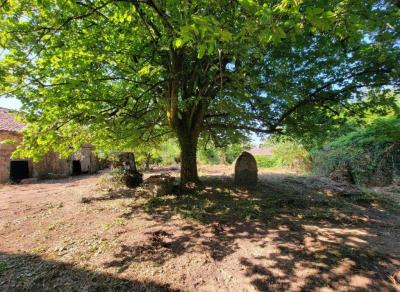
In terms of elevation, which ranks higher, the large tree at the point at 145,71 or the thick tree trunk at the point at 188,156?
the large tree at the point at 145,71

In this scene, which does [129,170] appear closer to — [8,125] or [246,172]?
[246,172]

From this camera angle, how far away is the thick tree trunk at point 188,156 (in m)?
8.90

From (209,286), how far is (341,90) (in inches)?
260

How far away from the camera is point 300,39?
649cm

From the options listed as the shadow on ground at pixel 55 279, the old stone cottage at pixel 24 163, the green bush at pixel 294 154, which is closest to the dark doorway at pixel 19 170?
the old stone cottage at pixel 24 163

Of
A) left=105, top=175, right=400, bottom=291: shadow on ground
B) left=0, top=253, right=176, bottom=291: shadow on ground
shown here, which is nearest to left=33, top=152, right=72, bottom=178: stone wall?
left=105, top=175, right=400, bottom=291: shadow on ground

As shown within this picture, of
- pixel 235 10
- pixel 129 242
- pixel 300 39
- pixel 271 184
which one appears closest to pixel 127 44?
pixel 235 10

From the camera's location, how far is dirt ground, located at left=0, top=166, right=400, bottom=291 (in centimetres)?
388

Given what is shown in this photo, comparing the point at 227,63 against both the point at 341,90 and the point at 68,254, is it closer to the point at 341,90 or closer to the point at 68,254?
the point at 341,90

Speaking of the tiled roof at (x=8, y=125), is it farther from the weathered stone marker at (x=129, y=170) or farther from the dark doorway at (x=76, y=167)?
the weathered stone marker at (x=129, y=170)

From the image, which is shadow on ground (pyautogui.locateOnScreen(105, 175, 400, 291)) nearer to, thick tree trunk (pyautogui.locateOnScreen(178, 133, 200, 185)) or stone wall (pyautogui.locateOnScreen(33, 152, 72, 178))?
thick tree trunk (pyautogui.locateOnScreen(178, 133, 200, 185))

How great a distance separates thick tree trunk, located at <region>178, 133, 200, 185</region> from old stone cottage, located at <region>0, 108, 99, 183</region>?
10978 mm

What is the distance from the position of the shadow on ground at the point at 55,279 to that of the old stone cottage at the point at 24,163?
13.0 m

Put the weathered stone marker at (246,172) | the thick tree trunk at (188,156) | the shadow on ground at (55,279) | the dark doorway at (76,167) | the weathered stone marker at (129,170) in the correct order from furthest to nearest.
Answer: the dark doorway at (76,167) → the weathered stone marker at (129,170) → the weathered stone marker at (246,172) → the thick tree trunk at (188,156) → the shadow on ground at (55,279)
